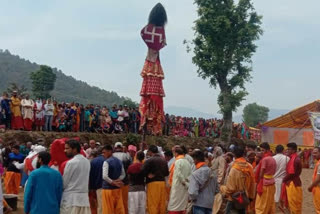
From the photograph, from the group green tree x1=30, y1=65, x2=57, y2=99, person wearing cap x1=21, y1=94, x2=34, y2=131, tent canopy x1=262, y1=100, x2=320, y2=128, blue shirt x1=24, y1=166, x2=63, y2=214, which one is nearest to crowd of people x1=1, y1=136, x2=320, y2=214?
blue shirt x1=24, y1=166, x2=63, y2=214

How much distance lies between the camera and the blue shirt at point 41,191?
5.70m

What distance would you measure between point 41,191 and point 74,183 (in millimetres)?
536

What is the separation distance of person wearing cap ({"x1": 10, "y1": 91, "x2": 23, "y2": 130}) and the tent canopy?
53.9 ft

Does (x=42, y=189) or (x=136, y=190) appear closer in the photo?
(x=42, y=189)

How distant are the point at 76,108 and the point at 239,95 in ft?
41.4

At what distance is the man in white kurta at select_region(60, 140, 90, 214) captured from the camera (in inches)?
Result: 239

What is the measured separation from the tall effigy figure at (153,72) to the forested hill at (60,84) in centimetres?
6615

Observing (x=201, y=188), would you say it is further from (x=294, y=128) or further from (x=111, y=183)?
(x=294, y=128)

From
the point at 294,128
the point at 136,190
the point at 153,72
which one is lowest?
the point at 136,190

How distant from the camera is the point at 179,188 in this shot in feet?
28.4

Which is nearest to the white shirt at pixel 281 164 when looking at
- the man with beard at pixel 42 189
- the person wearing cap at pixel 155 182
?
the person wearing cap at pixel 155 182

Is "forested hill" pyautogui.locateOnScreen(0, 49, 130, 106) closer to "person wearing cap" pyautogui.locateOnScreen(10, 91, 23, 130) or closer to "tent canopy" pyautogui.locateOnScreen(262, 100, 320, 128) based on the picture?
"tent canopy" pyautogui.locateOnScreen(262, 100, 320, 128)

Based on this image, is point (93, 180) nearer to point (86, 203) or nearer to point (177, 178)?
point (177, 178)

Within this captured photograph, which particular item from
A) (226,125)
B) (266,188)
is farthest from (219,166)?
(226,125)
